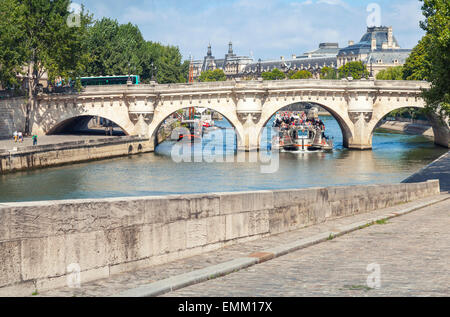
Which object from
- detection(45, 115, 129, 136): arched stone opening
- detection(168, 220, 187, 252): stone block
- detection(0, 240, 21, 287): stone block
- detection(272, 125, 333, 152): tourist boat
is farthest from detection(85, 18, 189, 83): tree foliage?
detection(0, 240, 21, 287): stone block

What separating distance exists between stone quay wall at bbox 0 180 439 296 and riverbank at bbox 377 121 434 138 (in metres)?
83.4

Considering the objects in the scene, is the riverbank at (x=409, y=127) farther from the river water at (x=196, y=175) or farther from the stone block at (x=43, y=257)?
the stone block at (x=43, y=257)

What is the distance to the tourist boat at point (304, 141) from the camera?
7800 cm

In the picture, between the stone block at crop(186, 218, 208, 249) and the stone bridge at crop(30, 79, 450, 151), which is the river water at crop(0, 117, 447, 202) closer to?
the stone bridge at crop(30, 79, 450, 151)

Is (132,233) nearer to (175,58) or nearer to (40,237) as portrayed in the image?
(40,237)

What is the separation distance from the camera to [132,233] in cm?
1058

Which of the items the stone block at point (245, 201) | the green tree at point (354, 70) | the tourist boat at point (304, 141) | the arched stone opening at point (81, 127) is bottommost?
the tourist boat at point (304, 141)

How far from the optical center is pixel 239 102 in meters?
72.5

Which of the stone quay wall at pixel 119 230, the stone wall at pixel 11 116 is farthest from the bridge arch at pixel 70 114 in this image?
the stone quay wall at pixel 119 230

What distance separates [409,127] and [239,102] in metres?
42.8

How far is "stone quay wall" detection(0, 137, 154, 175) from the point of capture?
50.2 metres

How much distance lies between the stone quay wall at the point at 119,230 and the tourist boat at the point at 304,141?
6340 cm
